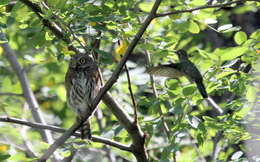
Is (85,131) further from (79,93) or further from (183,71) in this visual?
(183,71)

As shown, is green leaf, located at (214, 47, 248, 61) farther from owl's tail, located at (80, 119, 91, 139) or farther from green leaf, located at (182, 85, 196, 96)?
owl's tail, located at (80, 119, 91, 139)

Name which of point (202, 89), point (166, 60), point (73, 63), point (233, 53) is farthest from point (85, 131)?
point (233, 53)

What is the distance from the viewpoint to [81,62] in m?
4.87

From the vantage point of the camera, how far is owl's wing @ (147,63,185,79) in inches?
150

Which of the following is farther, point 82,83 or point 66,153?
point 82,83

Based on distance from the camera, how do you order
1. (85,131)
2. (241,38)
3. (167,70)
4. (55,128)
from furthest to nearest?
(85,131)
(241,38)
(167,70)
(55,128)

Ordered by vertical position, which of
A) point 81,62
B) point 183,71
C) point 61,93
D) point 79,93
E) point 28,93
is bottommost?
point 61,93

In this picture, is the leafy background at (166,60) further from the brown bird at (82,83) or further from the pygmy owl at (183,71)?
the brown bird at (82,83)

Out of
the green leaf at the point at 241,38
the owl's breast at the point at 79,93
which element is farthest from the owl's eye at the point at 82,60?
the green leaf at the point at 241,38

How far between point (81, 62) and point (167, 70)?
3.80ft

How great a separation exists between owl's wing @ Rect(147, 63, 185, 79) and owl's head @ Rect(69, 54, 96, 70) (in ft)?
3.18

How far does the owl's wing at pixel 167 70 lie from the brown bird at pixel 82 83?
99 cm

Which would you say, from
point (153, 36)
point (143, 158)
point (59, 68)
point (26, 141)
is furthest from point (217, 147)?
point (59, 68)

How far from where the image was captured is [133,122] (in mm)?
4148
